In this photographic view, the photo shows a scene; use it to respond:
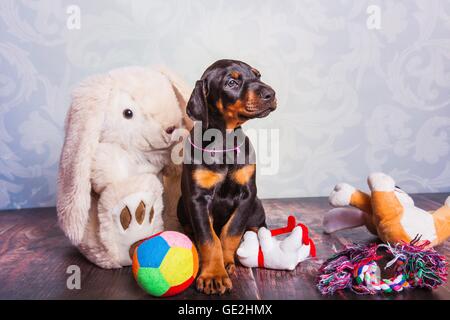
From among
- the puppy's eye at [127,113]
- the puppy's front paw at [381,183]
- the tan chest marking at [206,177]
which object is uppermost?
the puppy's eye at [127,113]

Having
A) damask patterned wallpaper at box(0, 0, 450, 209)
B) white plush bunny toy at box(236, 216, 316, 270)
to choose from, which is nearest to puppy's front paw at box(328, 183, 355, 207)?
white plush bunny toy at box(236, 216, 316, 270)

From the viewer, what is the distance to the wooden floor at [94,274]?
4.82 ft

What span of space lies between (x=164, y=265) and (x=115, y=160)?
0.56m

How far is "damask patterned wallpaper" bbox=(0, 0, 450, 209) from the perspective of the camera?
2.71 meters

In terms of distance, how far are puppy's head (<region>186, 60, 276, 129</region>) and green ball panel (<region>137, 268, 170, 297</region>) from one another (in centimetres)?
59

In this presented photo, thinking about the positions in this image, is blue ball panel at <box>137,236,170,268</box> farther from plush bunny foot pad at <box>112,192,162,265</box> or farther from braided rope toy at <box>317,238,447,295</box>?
braided rope toy at <box>317,238,447,295</box>

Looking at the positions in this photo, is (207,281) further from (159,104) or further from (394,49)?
(394,49)

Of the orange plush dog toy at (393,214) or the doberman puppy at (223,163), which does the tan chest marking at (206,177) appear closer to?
the doberman puppy at (223,163)

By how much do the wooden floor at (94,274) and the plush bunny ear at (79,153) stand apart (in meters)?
0.18

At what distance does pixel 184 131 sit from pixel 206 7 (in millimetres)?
1123

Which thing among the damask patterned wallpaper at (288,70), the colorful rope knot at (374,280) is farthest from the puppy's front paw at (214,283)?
the damask patterned wallpaper at (288,70)

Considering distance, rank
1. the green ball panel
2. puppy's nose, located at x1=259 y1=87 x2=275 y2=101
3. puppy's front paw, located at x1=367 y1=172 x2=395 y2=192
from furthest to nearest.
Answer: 1. puppy's front paw, located at x1=367 y1=172 x2=395 y2=192
2. puppy's nose, located at x1=259 y1=87 x2=275 y2=101
3. the green ball panel

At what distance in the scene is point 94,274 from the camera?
5.48ft

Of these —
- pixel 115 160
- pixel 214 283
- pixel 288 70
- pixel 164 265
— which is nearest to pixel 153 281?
pixel 164 265
